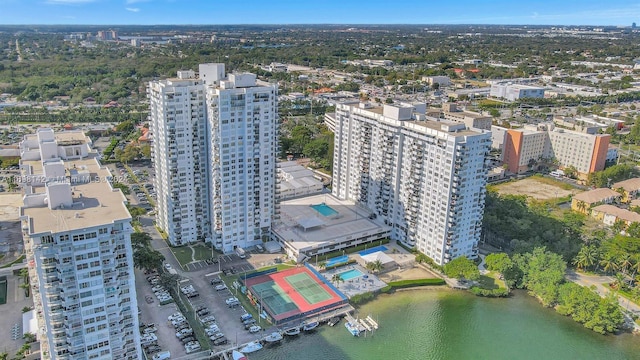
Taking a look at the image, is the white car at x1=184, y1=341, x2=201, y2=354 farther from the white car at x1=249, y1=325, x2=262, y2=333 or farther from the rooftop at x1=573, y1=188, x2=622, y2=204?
the rooftop at x1=573, y1=188, x2=622, y2=204

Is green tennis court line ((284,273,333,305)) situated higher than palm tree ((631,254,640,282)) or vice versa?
palm tree ((631,254,640,282))

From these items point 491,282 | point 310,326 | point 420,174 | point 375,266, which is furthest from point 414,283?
point 310,326

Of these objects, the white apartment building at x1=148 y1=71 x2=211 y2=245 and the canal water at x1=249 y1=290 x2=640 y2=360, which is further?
the white apartment building at x1=148 y1=71 x2=211 y2=245

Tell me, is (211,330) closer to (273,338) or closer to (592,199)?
(273,338)

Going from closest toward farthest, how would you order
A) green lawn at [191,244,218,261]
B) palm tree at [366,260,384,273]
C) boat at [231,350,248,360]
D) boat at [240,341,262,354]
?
boat at [231,350,248,360] → boat at [240,341,262,354] → palm tree at [366,260,384,273] → green lawn at [191,244,218,261]

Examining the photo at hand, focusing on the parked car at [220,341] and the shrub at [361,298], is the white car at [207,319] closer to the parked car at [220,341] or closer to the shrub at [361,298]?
the parked car at [220,341]

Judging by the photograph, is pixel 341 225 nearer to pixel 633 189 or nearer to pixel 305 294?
pixel 305 294

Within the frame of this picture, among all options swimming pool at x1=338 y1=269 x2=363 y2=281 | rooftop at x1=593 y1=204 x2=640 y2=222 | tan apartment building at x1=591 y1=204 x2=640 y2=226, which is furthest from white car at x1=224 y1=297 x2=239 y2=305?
rooftop at x1=593 y1=204 x2=640 y2=222

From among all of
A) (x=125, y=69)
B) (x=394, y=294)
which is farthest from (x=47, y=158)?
(x=125, y=69)

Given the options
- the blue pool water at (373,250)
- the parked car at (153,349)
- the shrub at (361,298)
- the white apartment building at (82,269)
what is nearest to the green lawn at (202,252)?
the parked car at (153,349)
